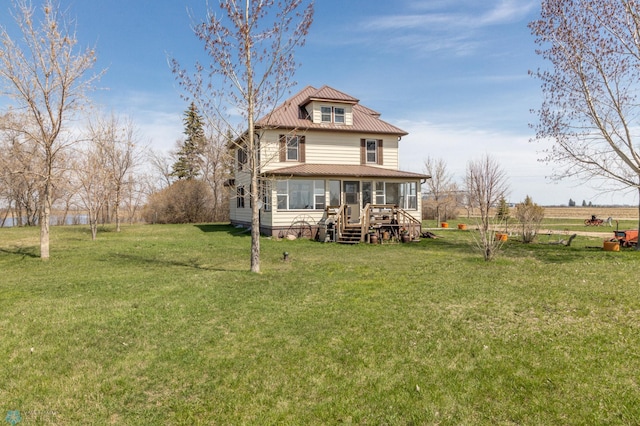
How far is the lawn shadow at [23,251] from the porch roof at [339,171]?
33.2ft

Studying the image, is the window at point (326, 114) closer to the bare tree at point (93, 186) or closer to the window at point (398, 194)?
the window at point (398, 194)

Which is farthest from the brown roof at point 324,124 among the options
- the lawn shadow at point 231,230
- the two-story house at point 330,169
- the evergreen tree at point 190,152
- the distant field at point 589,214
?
the distant field at point 589,214

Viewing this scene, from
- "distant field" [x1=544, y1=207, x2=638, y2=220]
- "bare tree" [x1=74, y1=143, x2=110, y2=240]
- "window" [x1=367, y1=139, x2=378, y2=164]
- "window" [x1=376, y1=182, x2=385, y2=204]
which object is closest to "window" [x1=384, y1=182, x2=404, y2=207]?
"window" [x1=376, y1=182, x2=385, y2=204]

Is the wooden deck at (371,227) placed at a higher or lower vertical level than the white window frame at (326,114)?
lower

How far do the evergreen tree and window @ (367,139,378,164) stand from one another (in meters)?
25.5

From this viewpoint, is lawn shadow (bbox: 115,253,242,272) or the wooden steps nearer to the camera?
lawn shadow (bbox: 115,253,242,272)

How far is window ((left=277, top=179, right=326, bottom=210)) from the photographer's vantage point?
20.0 m

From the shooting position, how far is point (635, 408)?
3811mm

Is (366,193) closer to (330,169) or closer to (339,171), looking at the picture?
(339,171)

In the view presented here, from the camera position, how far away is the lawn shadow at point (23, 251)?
13828 millimetres

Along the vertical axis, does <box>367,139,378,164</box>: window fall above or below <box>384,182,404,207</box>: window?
above

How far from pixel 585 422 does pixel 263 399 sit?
323 centimetres

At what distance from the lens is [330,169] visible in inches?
824

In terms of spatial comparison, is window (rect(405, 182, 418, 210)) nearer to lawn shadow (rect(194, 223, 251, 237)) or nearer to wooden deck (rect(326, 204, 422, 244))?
wooden deck (rect(326, 204, 422, 244))
